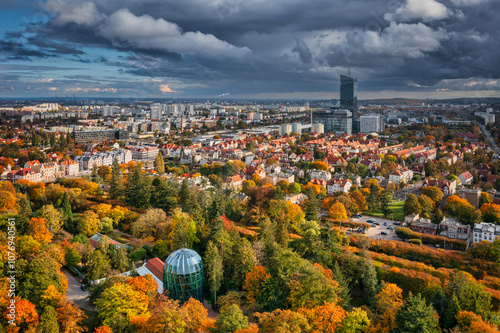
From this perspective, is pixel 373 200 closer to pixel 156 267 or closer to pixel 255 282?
pixel 255 282

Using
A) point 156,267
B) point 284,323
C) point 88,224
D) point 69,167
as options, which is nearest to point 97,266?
point 156,267

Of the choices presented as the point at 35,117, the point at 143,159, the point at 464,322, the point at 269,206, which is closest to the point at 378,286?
the point at 464,322

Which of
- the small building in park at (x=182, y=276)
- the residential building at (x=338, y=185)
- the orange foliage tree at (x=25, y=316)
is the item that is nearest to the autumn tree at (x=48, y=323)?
the orange foliage tree at (x=25, y=316)

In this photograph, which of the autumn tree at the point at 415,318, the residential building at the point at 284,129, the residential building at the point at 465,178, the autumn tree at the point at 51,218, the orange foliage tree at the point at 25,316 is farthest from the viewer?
the residential building at the point at 284,129

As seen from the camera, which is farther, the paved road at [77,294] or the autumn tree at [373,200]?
the autumn tree at [373,200]

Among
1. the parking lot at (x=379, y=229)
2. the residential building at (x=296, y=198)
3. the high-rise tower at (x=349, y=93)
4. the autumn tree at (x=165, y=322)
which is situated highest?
the high-rise tower at (x=349, y=93)

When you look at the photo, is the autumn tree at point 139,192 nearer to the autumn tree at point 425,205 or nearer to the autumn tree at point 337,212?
the autumn tree at point 337,212
